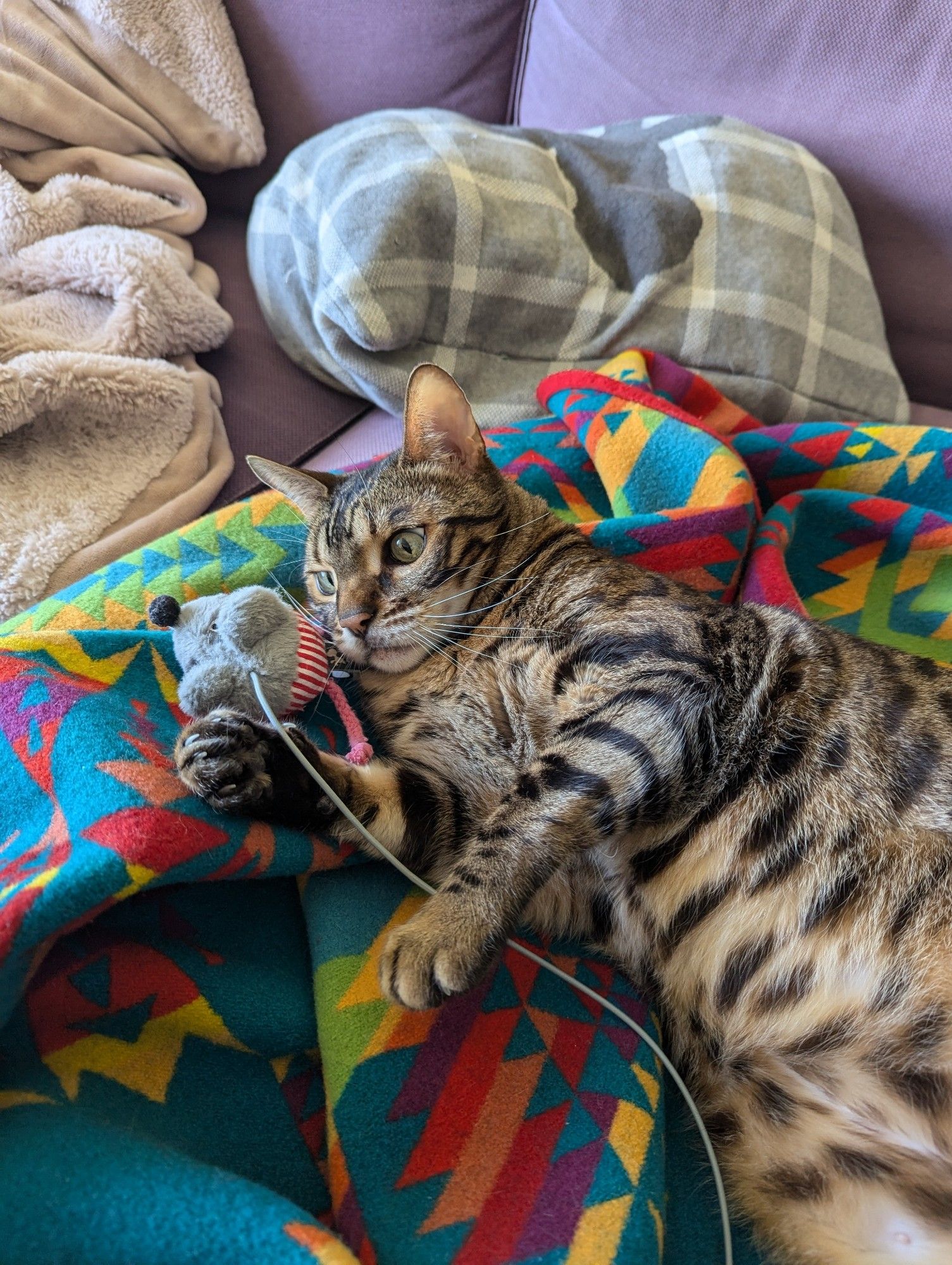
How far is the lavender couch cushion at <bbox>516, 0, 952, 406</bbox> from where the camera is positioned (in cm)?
165

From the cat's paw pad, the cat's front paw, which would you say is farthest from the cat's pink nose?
the cat's front paw

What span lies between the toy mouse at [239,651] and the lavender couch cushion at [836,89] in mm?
1572

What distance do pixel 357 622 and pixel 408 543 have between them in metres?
0.15

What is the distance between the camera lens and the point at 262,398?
1.70 m

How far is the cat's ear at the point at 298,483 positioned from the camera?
4.07 feet

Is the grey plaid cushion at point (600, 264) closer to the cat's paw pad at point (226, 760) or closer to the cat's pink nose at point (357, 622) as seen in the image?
the cat's pink nose at point (357, 622)

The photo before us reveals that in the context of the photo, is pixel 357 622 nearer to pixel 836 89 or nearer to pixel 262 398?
pixel 262 398

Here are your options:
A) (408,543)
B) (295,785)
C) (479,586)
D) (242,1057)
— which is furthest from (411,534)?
(242,1057)

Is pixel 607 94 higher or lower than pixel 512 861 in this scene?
higher

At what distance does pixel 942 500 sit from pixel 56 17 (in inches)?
79.9

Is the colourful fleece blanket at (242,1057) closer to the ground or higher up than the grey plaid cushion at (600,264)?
closer to the ground

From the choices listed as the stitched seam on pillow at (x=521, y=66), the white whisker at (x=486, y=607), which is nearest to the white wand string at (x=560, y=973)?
the white whisker at (x=486, y=607)

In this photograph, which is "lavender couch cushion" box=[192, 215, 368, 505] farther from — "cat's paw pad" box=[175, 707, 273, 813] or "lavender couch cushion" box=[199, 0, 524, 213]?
"cat's paw pad" box=[175, 707, 273, 813]

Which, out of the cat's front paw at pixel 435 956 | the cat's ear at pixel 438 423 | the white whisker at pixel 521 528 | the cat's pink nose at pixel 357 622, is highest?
the cat's ear at pixel 438 423
